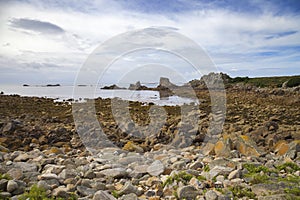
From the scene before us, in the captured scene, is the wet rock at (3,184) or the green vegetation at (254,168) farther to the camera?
Answer: the green vegetation at (254,168)

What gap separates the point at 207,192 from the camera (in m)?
4.74

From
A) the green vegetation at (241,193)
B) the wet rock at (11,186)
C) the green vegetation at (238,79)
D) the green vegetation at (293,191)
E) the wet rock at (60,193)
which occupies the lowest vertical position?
the green vegetation at (241,193)

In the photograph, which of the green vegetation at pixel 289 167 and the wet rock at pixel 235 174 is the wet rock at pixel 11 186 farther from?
the green vegetation at pixel 289 167

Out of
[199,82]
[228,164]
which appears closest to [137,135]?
[228,164]

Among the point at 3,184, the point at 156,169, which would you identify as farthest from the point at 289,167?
the point at 3,184

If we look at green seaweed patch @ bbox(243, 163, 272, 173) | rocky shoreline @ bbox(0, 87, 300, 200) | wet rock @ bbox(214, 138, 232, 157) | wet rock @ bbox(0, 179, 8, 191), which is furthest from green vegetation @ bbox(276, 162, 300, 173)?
wet rock @ bbox(0, 179, 8, 191)

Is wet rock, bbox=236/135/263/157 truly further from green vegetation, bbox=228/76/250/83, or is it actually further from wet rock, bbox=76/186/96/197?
green vegetation, bbox=228/76/250/83

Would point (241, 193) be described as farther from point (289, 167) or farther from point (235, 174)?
point (289, 167)

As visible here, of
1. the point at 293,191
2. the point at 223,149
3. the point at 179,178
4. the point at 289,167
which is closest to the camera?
the point at 293,191

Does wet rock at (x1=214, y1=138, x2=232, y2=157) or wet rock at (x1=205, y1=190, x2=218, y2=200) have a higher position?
wet rock at (x1=214, y1=138, x2=232, y2=157)

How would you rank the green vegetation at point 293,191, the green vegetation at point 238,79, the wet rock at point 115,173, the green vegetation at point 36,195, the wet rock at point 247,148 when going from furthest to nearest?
the green vegetation at point 238,79 < the wet rock at point 247,148 < the wet rock at point 115,173 < the green vegetation at point 293,191 < the green vegetation at point 36,195

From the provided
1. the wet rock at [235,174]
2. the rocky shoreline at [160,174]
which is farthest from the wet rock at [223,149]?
the wet rock at [235,174]

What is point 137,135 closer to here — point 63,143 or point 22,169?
point 63,143

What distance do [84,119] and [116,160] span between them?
7.80m
